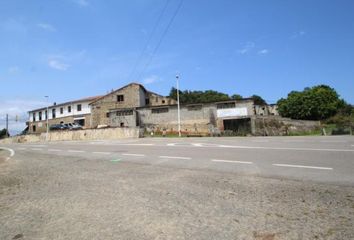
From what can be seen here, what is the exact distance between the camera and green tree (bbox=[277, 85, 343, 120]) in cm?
6334

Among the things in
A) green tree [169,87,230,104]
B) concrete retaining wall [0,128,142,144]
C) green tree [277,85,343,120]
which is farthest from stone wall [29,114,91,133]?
green tree [277,85,343,120]

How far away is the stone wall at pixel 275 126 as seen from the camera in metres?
40.6

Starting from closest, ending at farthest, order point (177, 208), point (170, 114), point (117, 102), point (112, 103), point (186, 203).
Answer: point (177, 208), point (186, 203), point (170, 114), point (117, 102), point (112, 103)

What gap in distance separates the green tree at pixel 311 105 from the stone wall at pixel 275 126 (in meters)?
16.7

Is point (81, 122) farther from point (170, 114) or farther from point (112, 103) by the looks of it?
point (170, 114)

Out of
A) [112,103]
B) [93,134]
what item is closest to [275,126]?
[93,134]

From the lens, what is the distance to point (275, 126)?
1709 inches

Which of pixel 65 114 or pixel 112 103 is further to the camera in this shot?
pixel 65 114

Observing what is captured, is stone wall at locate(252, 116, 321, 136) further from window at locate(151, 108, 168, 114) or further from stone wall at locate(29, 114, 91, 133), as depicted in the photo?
stone wall at locate(29, 114, 91, 133)

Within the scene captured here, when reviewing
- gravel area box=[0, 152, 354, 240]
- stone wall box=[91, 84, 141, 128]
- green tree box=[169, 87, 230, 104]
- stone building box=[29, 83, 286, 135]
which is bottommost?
gravel area box=[0, 152, 354, 240]

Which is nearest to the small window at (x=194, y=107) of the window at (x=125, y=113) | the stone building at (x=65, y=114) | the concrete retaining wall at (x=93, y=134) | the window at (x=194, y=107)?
the window at (x=194, y=107)

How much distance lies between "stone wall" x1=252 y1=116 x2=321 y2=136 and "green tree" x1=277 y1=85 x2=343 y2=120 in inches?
657

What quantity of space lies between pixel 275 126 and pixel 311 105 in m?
25.5

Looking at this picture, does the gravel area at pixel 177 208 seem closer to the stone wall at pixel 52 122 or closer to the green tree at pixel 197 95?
the stone wall at pixel 52 122
